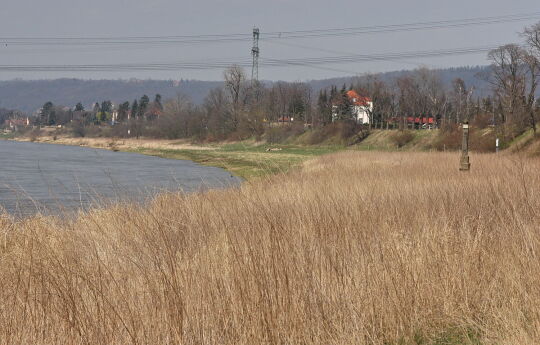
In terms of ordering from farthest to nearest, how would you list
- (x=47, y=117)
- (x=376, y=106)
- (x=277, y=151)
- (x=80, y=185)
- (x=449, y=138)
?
(x=47, y=117) < (x=376, y=106) < (x=277, y=151) < (x=449, y=138) < (x=80, y=185)

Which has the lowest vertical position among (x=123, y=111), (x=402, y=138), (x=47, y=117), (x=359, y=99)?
(x=402, y=138)

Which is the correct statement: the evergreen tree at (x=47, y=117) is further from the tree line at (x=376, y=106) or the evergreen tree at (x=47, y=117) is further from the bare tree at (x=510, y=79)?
the bare tree at (x=510, y=79)

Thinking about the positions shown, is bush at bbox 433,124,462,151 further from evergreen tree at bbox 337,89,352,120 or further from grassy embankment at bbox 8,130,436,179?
evergreen tree at bbox 337,89,352,120

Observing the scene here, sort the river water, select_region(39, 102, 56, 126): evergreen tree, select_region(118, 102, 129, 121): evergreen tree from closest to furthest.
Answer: the river water < select_region(118, 102, 129, 121): evergreen tree < select_region(39, 102, 56, 126): evergreen tree

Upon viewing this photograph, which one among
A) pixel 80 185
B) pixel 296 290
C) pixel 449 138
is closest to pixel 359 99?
pixel 449 138

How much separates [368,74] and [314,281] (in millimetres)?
98634

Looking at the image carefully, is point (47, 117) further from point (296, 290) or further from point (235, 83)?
point (296, 290)

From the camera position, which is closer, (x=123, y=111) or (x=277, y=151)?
(x=277, y=151)

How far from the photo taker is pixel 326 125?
8294 centimetres

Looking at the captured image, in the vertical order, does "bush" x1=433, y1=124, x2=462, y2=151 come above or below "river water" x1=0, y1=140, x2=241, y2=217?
above

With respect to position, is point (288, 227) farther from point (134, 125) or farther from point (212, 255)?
point (134, 125)

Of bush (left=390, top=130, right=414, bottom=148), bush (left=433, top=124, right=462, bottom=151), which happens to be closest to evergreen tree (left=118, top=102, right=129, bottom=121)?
bush (left=390, top=130, right=414, bottom=148)

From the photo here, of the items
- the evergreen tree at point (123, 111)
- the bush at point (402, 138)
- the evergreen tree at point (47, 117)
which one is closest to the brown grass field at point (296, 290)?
the bush at point (402, 138)

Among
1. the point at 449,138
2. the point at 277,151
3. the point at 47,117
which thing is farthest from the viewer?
the point at 47,117
